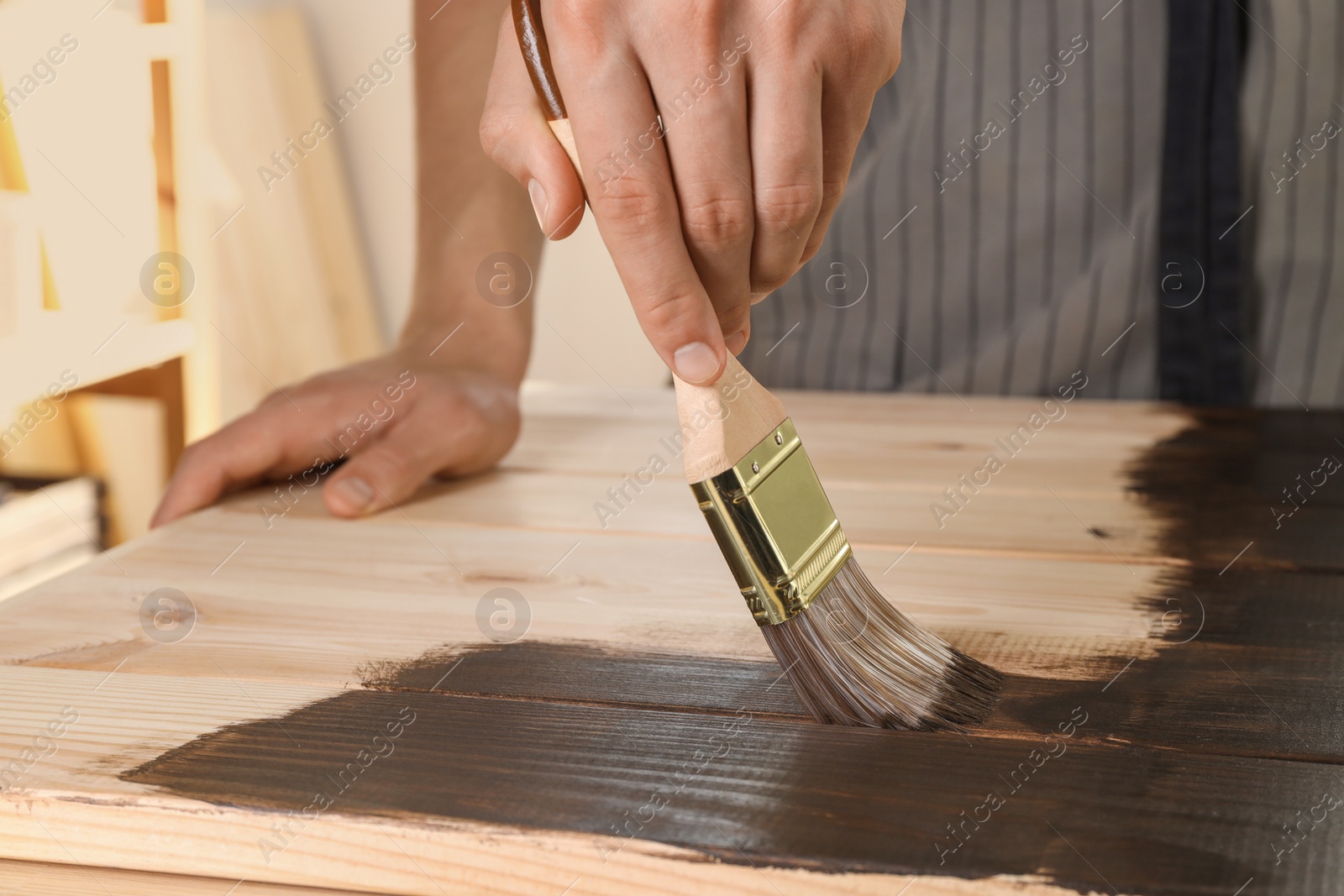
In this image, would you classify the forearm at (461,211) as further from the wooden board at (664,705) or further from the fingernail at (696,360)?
the fingernail at (696,360)

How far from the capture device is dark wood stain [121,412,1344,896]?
1.40 feet

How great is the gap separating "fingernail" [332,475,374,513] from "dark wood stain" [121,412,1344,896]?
0.96 feet

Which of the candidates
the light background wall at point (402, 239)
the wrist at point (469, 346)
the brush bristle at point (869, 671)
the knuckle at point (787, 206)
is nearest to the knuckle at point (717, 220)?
the knuckle at point (787, 206)

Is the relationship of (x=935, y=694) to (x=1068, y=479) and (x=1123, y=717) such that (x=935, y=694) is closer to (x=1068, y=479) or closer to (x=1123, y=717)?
(x=1123, y=717)

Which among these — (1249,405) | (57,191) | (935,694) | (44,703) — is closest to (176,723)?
(44,703)

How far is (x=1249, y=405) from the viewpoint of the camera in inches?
48.2

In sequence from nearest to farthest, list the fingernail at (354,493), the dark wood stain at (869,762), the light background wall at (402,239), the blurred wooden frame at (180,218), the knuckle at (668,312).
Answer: the dark wood stain at (869,762) < the knuckle at (668,312) < the fingernail at (354,493) < the blurred wooden frame at (180,218) < the light background wall at (402,239)

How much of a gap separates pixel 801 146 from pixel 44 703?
50 cm

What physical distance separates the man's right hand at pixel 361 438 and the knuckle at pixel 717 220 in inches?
18.4

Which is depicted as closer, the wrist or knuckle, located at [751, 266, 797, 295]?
knuckle, located at [751, 266, 797, 295]

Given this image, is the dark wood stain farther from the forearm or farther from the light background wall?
the light background wall

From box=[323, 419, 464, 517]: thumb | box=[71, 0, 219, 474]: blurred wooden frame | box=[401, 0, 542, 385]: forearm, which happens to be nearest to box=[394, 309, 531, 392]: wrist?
box=[401, 0, 542, 385]: forearm

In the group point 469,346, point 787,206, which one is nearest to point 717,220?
point 787,206

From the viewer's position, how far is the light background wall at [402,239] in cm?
287
